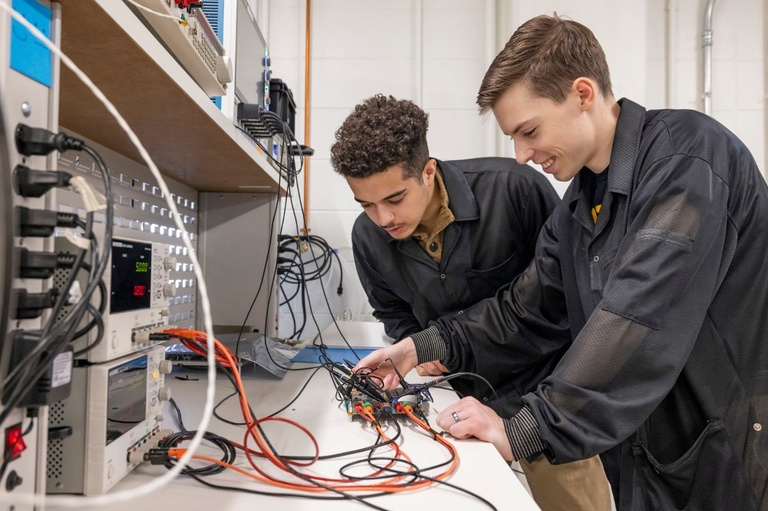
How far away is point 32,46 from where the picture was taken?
0.40 m

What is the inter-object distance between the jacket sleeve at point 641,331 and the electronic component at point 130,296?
1.98 feet

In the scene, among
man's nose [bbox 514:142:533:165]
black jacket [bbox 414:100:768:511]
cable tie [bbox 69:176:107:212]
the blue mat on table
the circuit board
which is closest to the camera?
cable tie [bbox 69:176:107:212]

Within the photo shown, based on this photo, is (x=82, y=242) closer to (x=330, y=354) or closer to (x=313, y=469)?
(x=313, y=469)

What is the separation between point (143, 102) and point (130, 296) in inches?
14.9

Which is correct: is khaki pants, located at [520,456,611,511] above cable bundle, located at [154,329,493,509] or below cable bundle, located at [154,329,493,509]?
below

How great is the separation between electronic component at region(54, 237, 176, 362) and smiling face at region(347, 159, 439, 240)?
0.63 m

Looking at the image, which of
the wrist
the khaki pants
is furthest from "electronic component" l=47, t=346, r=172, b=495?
the khaki pants

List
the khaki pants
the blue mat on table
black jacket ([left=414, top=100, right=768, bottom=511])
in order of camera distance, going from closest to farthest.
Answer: black jacket ([left=414, top=100, right=768, bottom=511]) → the khaki pants → the blue mat on table

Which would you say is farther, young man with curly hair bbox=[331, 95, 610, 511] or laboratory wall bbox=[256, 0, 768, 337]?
laboratory wall bbox=[256, 0, 768, 337]

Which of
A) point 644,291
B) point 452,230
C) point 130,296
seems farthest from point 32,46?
point 452,230

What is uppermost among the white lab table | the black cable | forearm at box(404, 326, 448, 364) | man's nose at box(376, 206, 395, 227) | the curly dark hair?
the curly dark hair

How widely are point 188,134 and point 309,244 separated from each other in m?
1.43

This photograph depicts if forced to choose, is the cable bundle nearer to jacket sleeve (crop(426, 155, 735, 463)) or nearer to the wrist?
jacket sleeve (crop(426, 155, 735, 463))

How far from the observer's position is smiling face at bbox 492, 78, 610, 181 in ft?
3.10
